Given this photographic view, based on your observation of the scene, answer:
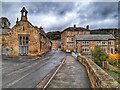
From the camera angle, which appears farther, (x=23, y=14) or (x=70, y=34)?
(x=70, y=34)

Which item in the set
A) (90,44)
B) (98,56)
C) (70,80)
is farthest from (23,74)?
(90,44)

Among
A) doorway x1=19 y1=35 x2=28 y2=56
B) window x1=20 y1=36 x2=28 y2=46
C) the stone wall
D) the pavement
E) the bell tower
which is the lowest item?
the pavement

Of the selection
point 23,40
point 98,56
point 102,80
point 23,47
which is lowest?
point 98,56

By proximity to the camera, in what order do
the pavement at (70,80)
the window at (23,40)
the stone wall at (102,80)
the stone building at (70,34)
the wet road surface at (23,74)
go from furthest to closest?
1. the stone building at (70,34)
2. the window at (23,40)
3. the wet road surface at (23,74)
4. the pavement at (70,80)
5. the stone wall at (102,80)

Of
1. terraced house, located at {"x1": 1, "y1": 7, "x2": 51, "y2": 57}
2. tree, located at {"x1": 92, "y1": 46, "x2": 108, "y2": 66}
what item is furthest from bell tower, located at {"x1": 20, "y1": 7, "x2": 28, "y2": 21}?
tree, located at {"x1": 92, "y1": 46, "x2": 108, "y2": 66}

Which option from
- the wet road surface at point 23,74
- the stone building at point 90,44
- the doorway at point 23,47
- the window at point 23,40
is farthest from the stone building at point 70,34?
the wet road surface at point 23,74

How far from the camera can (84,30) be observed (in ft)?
299

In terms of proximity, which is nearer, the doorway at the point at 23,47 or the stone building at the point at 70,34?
the doorway at the point at 23,47

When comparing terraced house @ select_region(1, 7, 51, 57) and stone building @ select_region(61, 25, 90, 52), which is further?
stone building @ select_region(61, 25, 90, 52)

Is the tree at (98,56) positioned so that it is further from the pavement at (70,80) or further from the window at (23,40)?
the pavement at (70,80)

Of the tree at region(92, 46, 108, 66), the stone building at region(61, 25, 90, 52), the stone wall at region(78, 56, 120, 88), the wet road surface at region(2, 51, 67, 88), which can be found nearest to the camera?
the stone wall at region(78, 56, 120, 88)

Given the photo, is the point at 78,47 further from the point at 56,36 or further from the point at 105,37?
the point at 56,36

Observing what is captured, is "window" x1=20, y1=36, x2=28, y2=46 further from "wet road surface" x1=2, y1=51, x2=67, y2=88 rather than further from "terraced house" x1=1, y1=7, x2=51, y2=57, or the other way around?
"wet road surface" x1=2, y1=51, x2=67, y2=88

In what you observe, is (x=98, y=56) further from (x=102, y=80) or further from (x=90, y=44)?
(x=102, y=80)
